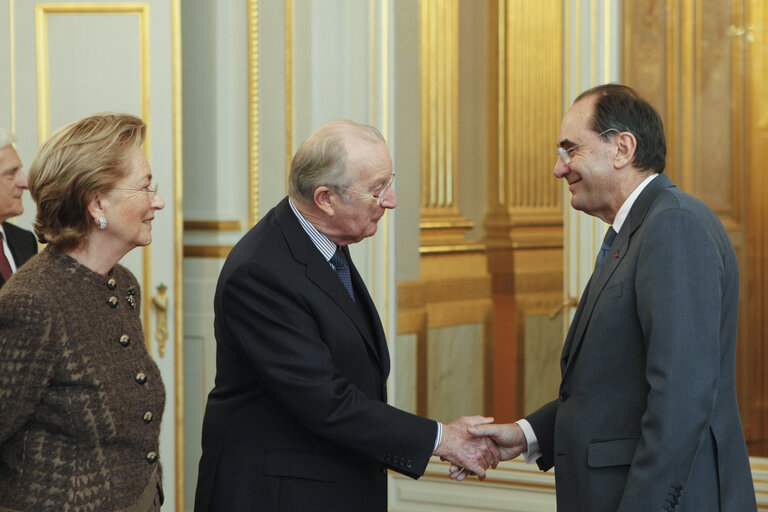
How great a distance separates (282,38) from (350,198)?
2175 mm

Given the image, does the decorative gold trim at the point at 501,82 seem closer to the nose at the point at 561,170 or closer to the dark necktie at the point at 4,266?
the nose at the point at 561,170

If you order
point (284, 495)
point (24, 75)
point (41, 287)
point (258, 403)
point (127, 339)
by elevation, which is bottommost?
point (284, 495)

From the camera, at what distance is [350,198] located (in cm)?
233

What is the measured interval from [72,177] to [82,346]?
35 centimetres

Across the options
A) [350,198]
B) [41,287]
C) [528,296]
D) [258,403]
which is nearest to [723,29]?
[528,296]

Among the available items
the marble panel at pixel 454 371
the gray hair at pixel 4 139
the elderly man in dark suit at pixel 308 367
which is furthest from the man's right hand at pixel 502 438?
the gray hair at pixel 4 139

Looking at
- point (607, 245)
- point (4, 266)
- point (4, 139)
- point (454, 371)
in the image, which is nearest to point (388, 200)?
point (607, 245)

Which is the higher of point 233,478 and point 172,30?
point 172,30

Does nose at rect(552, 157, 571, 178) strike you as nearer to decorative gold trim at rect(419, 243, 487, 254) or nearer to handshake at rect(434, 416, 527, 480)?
handshake at rect(434, 416, 527, 480)

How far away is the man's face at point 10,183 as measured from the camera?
337cm

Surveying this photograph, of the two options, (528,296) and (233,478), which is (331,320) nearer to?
(233,478)

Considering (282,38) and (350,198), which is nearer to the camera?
(350,198)

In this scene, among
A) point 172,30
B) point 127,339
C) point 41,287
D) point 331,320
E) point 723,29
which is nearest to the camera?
point 41,287

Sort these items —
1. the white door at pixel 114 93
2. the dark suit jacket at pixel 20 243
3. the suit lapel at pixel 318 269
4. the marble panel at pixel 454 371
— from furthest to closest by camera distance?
the marble panel at pixel 454 371, the white door at pixel 114 93, the dark suit jacket at pixel 20 243, the suit lapel at pixel 318 269
